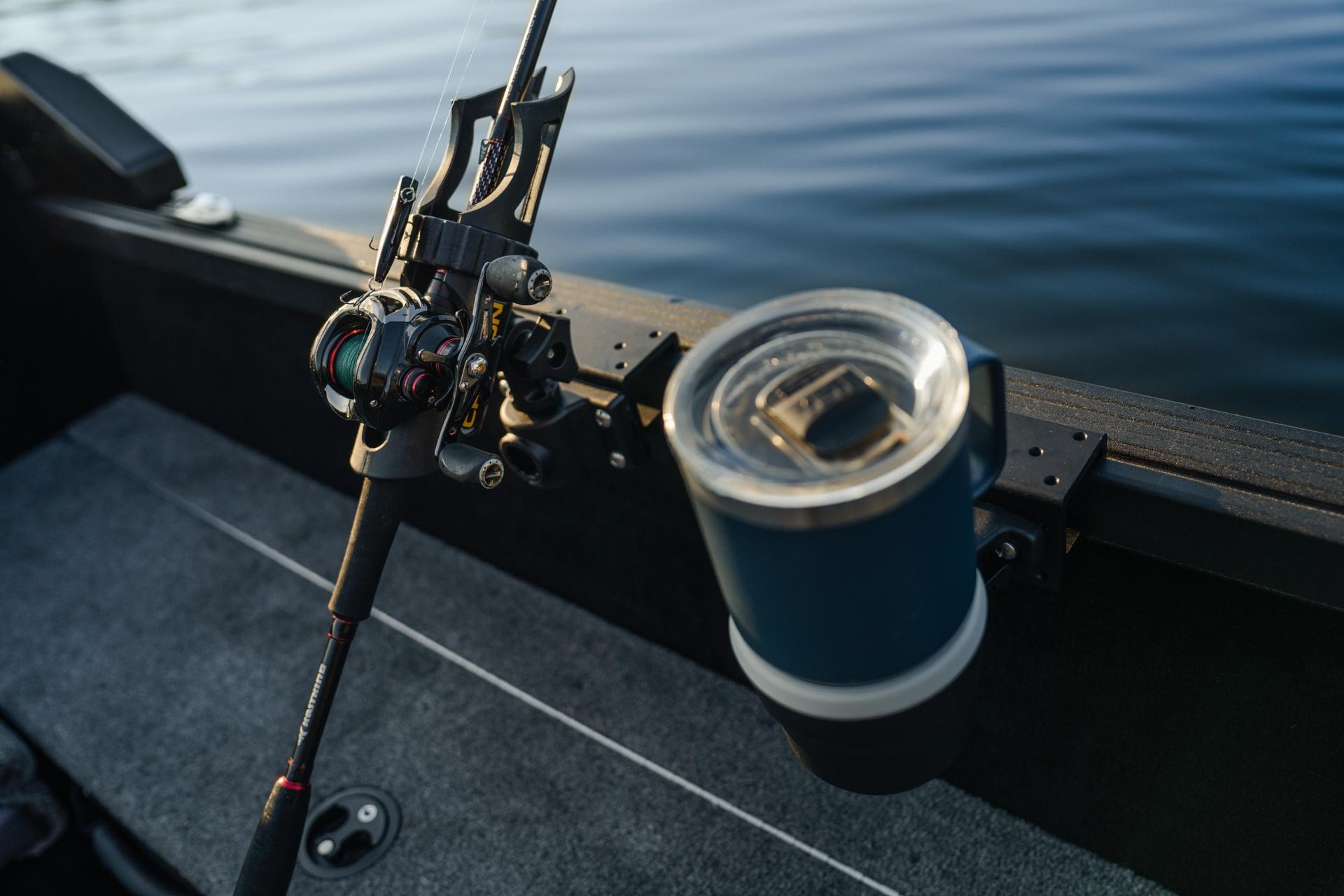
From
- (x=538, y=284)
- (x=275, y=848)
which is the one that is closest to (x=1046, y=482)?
(x=538, y=284)

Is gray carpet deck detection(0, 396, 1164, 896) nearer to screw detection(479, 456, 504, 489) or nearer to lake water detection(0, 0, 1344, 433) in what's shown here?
screw detection(479, 456, 504, 489)

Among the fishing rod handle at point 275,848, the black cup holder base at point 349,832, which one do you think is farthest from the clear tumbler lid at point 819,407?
the black cup holder base at point 349,832

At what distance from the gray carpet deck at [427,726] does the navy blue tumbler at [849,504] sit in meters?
0.58

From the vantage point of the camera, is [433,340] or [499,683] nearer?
[433,340]

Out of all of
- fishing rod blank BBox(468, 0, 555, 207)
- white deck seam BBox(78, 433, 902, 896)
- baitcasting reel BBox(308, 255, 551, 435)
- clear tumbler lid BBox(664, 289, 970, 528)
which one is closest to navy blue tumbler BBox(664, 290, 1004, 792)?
clear tumbler lid BBox(664, 289, 970, 528)

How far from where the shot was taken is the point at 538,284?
904 mm

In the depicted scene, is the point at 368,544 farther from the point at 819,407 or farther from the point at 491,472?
the point at 819,407

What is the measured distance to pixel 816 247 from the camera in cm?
231

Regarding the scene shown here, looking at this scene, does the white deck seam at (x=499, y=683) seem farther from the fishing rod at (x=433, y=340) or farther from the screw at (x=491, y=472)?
the screw at (x=491, y=472)

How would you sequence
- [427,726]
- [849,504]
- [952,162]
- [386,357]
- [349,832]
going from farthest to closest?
[952,162] → [427,726] → [349,832] → [386,357] → [849,504]

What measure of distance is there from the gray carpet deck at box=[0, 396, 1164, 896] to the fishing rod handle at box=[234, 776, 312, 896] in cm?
34

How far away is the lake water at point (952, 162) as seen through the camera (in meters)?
1.86

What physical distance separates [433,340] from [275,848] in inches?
22.7

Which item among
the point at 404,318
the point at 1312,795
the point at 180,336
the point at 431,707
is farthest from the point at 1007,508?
the point at 180,336
